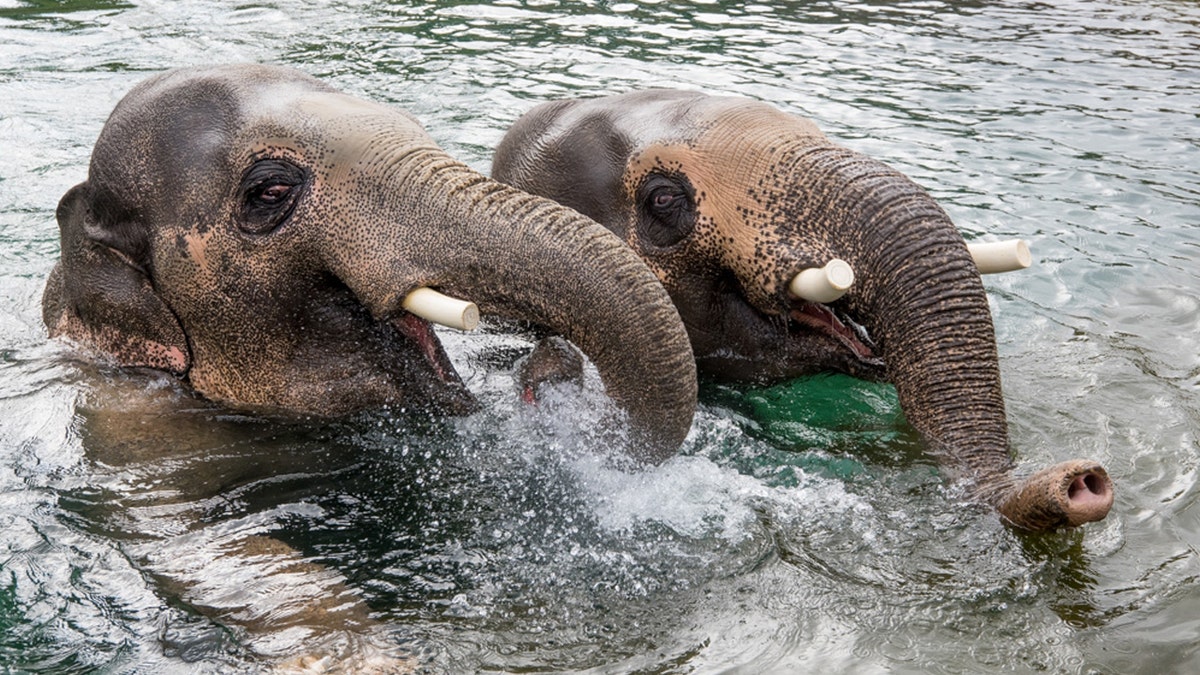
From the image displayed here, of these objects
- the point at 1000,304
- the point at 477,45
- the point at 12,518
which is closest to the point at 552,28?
the point at 477,45

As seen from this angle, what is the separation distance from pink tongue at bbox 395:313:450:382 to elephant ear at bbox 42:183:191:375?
780 millimetres

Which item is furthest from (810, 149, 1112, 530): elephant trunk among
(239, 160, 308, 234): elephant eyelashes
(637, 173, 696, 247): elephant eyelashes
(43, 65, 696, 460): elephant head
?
(239, 160, 308, 234): elephant eyelashes

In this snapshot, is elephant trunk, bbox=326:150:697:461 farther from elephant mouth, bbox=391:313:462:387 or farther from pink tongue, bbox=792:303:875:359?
pink tongue, bbox=792:303:875:359

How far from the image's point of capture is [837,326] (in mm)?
5086

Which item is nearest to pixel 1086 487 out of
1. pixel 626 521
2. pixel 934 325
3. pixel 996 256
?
pixel 934 325

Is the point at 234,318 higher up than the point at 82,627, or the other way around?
the point at 234,318

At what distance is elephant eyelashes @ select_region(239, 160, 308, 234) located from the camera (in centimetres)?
437

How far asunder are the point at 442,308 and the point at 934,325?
1.57 metres

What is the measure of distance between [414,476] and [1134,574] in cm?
232

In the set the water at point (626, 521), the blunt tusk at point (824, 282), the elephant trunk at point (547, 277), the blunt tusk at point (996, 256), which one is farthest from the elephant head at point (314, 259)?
the blunt tusk at point (996, 256)

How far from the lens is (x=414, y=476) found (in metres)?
4.81

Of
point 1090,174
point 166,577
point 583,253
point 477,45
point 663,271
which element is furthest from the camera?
point 477,45

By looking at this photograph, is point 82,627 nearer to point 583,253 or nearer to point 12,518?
point 12,518

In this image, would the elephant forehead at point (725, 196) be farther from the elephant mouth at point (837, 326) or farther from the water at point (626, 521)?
the water at point (626, 521)
